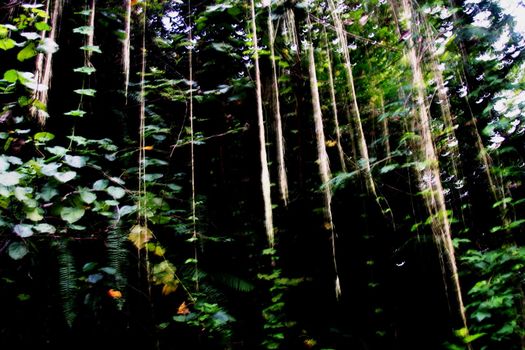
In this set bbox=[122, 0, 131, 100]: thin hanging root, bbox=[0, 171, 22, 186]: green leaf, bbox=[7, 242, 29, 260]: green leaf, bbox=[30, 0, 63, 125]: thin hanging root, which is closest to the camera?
bbox=[0, 171, 22, 186]: green leaf

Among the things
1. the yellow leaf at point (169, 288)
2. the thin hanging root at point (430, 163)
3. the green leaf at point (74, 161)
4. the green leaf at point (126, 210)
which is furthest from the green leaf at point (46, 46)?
the thin hanging root at point (430, 163)

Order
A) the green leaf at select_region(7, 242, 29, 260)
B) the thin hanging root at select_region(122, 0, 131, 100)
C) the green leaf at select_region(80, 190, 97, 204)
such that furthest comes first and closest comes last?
the thin hanging root at select_region(122, 0, 131, 100) → the green leaf at select_region(80, 190, 97, 204) → the green leaf at select_region(7, 242, 29, 260)

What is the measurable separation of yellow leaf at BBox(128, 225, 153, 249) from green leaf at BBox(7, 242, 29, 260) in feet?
1.86

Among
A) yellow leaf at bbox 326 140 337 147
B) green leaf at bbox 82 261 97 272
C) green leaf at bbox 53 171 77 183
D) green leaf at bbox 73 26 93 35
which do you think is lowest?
green leaf at bbox 82 261 97 272

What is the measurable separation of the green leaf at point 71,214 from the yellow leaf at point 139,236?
345 millimetres

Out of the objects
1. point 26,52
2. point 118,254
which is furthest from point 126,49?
point 118,254

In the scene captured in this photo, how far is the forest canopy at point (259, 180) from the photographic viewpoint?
2.16 meters

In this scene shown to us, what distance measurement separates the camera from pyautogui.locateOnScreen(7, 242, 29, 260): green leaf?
1.80 metres

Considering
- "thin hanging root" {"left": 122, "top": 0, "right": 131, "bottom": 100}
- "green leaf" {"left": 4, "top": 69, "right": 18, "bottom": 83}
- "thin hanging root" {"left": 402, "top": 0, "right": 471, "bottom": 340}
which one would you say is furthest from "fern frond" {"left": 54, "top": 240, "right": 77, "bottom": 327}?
"thin hanging root" {"left": 402, "top": 0, "right": 471, "bottom": 340}

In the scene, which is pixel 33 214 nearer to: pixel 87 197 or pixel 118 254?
pixel 87 197

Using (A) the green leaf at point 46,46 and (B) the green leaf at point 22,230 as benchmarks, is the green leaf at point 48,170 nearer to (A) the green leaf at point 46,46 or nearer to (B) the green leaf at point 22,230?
(B) the green leaf at point 22,230

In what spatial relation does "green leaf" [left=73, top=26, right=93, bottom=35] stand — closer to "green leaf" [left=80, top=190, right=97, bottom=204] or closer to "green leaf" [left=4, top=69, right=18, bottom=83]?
"green leaf" [left=4, top=69, right=18, bottom=83]

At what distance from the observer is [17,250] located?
1829mm

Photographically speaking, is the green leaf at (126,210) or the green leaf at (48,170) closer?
the green leaf at (48,170)
